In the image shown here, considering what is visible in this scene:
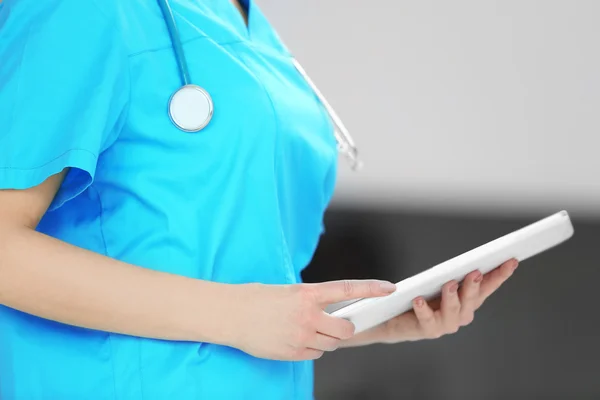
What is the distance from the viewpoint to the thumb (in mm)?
766

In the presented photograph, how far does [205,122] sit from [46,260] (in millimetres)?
214

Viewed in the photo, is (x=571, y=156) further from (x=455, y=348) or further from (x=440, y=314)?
(x=440, y=314)

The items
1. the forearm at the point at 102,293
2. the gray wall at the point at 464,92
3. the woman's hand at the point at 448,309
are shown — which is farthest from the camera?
the gray wall at the point at 464,92

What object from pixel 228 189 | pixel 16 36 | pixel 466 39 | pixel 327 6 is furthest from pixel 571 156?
pixel 16 36

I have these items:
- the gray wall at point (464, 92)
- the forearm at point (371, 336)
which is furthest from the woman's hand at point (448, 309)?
the gray wall at point (464, 92)

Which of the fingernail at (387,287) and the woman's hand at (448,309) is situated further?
the woman's hand at (448,309)

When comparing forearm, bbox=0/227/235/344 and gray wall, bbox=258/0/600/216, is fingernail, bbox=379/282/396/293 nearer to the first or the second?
forearm, bbox=0/227/235/344

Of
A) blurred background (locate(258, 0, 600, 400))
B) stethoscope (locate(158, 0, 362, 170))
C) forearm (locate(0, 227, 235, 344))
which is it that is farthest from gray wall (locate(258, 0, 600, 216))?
forearm (locate(0, 227, 235, 344))

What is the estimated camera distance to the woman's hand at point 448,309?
1.00m

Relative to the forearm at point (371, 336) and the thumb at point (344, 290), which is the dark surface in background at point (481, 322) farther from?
the thumb at point (344, 290)

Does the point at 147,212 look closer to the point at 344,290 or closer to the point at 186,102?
the point at 186,102

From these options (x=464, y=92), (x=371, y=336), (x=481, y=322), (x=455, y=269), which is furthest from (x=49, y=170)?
(x=481, y=322)

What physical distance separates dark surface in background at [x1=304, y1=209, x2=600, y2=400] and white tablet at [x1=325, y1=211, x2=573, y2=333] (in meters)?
1.33

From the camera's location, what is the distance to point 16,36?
29.9 inches
